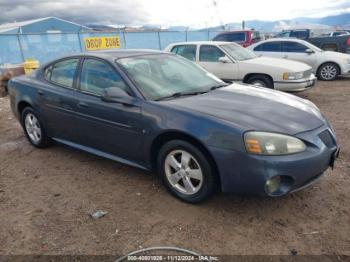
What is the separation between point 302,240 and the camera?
274 centimetres

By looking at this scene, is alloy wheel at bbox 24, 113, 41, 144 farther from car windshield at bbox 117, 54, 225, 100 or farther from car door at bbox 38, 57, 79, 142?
car windshield at bbox 117, 54, 225, 100

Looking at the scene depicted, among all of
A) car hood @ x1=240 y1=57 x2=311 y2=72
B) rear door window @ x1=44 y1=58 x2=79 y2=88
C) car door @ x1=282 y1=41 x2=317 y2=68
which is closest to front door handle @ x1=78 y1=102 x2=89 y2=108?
rear door window @ x1=44 y1=58 x2=79 y2=88

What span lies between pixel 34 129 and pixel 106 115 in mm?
1970

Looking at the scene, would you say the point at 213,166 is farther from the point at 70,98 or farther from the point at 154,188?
the point at 70,98

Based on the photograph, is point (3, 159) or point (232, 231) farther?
point (3, 159)

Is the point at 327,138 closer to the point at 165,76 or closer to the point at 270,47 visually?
the point at 165,76

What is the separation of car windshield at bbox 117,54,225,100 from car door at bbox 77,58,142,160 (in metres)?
0.17

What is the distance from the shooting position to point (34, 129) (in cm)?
502

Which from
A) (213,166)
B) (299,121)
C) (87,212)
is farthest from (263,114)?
(87,212)

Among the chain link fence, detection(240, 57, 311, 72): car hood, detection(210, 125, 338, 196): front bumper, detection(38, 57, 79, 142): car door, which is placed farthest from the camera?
the chain link fence

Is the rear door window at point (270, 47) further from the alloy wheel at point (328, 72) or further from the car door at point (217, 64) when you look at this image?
the car door at point (217, 64)

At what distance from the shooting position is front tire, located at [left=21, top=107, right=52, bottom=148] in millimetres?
4855

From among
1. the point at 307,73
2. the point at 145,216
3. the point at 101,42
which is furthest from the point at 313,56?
the point at 101,42

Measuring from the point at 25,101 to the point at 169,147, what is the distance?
282 cm
